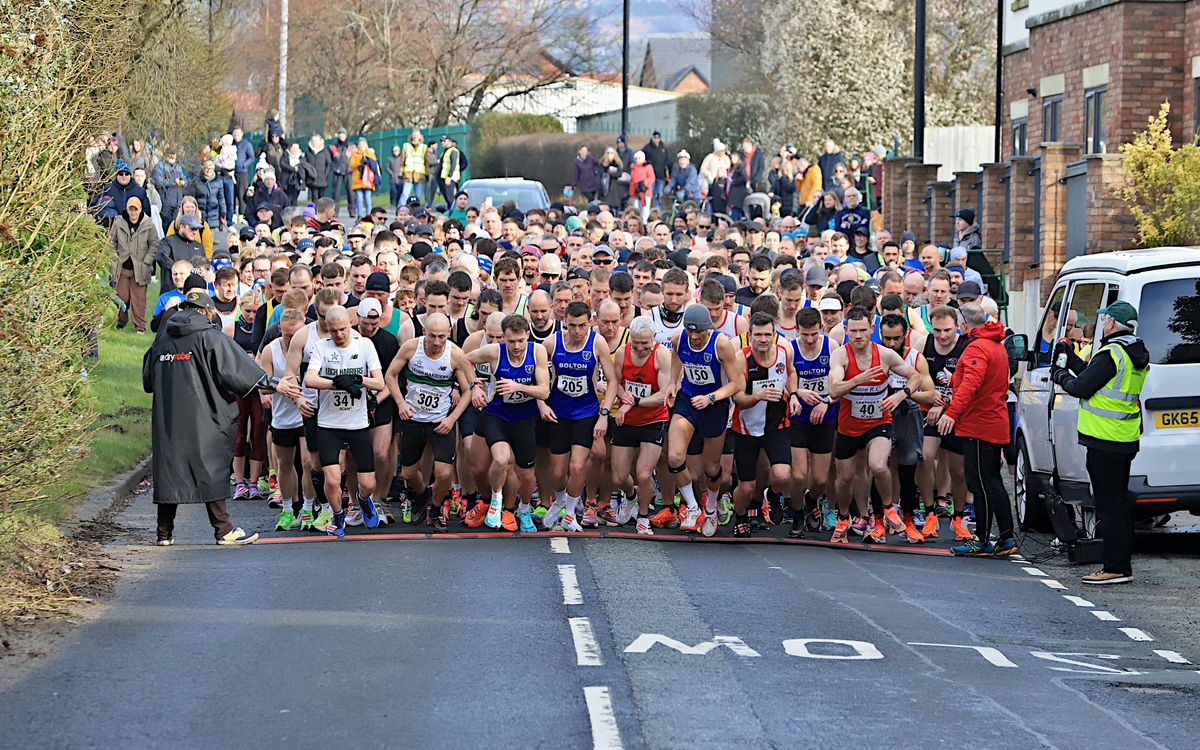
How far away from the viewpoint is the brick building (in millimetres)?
25031

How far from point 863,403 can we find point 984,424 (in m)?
0.96

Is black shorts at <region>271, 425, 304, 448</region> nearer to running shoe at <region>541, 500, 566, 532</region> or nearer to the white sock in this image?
running shoe at <region>541, 500, 566, 532</region>

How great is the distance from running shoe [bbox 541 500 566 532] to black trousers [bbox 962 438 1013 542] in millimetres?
3164

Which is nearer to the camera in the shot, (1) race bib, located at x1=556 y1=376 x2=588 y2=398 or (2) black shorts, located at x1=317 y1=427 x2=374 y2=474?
(2) black shorts, located at x1=317 y1=427 x2=374 y2=474

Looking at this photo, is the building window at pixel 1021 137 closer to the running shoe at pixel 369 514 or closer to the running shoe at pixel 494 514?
the running shoe at pixel 494 514

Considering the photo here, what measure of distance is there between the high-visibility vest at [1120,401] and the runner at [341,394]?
17.3 ft

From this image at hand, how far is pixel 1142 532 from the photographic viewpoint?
15430 mm

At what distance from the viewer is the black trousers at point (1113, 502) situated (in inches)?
517

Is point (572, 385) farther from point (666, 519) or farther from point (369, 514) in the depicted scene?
point (369, 514)

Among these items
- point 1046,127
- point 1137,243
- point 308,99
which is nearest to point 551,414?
point 1137,243

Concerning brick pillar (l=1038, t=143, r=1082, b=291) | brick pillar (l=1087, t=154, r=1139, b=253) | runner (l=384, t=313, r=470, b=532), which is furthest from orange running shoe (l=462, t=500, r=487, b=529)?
brick pillar (l=1038, t=143, r=1082, b=291)

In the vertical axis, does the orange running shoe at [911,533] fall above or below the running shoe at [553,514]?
below

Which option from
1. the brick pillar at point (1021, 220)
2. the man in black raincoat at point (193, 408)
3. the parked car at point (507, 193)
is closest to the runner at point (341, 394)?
the man in black raincoat at point (193, 408)

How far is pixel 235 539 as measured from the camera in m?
14.3
